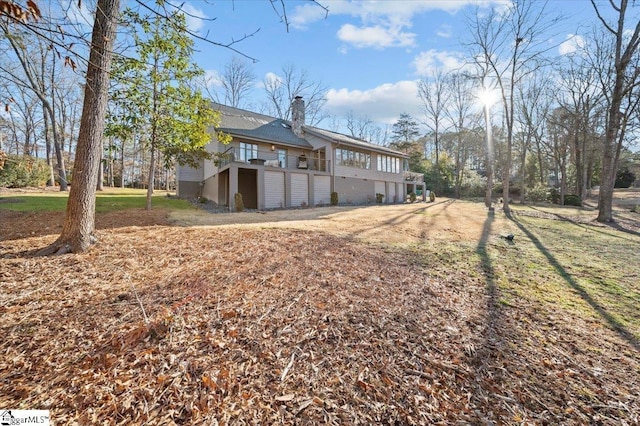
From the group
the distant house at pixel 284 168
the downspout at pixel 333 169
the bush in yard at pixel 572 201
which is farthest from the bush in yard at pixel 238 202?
the bush in yard at pixel 572 201

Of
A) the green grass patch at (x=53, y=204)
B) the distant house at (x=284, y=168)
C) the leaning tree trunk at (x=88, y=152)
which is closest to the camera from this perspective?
the leaning tree trunk at (x=88, y=152)

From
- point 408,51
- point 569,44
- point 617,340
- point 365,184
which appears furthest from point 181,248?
point 569,44

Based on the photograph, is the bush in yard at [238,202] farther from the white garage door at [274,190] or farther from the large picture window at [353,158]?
the large picture window at [353,158]

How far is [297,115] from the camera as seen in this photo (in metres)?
20.1

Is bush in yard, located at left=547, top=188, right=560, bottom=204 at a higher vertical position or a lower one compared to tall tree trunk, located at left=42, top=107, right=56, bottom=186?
lower

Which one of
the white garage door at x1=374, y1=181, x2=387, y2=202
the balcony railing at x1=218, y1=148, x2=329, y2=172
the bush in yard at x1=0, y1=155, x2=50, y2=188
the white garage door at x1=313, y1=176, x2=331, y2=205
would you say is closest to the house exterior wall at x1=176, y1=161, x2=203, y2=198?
the balcony railing at x1=218, y1=148, x2=329, y2=172

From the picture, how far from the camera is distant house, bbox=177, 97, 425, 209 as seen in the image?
15211 mm

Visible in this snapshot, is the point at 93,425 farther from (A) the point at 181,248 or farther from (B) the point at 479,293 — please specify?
(B) the point at 479,293

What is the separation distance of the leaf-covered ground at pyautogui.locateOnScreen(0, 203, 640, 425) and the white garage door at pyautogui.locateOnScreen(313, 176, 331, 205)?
13442mm

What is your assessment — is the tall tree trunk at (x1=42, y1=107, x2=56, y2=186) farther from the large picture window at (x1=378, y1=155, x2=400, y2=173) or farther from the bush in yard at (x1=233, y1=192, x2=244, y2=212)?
→ the large picture window at (x1=378, y1=155, x2=400, y2=173)

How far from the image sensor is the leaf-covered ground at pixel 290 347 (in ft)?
5.84

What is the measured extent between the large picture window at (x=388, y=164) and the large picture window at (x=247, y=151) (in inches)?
448

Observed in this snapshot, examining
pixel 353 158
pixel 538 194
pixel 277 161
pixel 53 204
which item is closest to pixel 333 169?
pixel 353 158

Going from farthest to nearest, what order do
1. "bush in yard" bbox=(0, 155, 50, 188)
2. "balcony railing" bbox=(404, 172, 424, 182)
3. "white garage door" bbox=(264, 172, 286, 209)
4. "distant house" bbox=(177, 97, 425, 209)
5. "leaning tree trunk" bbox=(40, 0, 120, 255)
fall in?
1. "balcony railing" bbox=(404, 172, 424, 182)
2. "bush in yard" bbox=(0, 155, 50, 188)
3. "distant house" bbox=(177, 97, 425, 209)
4. "white garage door" bbox=(264, 172, 286, 209)
5. "leaning tree trunk" bbox=(40, 0, 120, 255)
